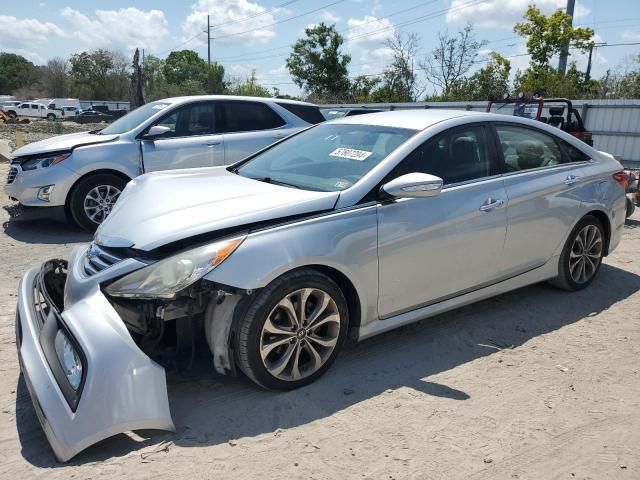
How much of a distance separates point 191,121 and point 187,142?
1.12 feet

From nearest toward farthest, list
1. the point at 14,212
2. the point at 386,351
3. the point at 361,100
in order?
the point at 386,351
the point at 14,212
the point at 361,100

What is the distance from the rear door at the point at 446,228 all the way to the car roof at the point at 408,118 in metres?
0.15

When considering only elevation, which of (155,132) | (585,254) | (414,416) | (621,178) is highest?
(155,132)

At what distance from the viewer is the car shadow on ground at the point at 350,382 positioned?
110 inches

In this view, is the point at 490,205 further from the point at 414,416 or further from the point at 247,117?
the point at 247,117

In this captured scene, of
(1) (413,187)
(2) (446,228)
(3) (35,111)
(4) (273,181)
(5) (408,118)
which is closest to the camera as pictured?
(1) (413,187)

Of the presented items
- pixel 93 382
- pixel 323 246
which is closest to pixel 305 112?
pixel 323 246

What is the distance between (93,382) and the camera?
2.52m

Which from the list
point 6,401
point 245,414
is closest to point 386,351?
point 245,414

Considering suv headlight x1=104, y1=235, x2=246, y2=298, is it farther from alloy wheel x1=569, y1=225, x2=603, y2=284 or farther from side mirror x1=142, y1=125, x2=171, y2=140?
side mirror x1=142, y1=125, x2=171, y2=140

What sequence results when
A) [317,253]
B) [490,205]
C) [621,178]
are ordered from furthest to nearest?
[621,178] < [490,205] < [317,253]

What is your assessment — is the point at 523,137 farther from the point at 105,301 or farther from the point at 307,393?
the point at 105,301

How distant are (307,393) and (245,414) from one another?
0.39 meters

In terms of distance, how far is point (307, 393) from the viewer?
3.21 m
